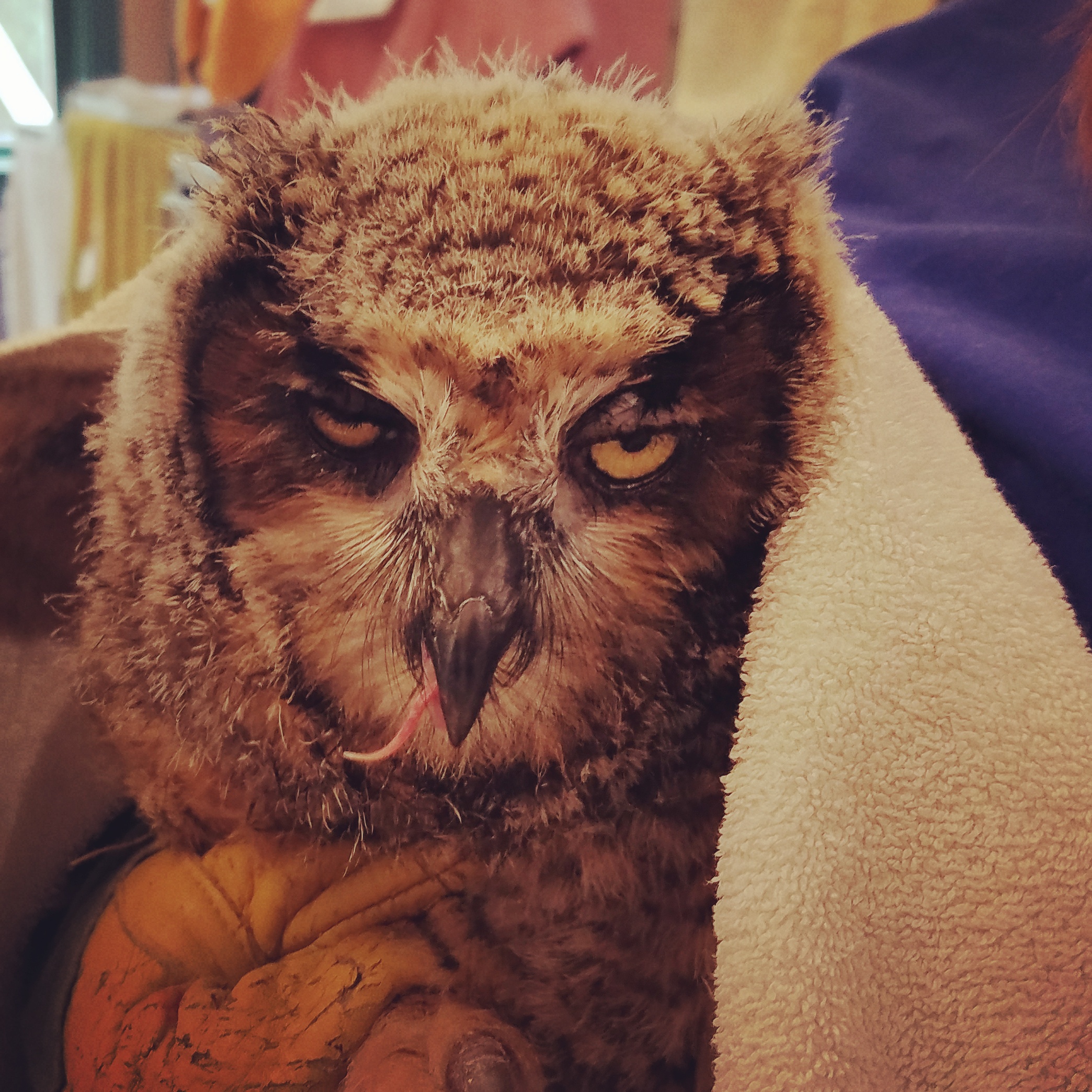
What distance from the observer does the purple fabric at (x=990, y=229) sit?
417 mm

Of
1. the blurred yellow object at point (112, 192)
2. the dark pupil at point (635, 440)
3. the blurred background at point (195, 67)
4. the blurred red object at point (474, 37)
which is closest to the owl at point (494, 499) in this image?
the dark pupil at point (635, 440)

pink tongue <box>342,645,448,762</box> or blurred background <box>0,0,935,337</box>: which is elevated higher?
blurred background <box>0,0,935,337</box>

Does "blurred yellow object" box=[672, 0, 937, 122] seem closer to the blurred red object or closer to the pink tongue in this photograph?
the blurred red object

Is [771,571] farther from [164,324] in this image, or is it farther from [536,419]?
[164,324]

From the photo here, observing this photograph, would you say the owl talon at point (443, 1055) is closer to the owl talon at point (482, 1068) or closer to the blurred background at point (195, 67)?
the owl talon at point (482, 1068)

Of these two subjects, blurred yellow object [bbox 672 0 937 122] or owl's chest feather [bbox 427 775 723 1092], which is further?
blurred yellow object [bbox 672 0 937 122]

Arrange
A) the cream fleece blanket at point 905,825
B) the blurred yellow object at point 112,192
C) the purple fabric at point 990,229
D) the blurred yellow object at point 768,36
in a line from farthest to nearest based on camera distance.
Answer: the blurred yellow object at point 112,192 < the blurred yellow object at point 768,36 < the purple fabric at point 990,229 < the cream fleece blanket at point 905,825

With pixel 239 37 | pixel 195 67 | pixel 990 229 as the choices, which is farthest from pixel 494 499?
pixel 195 67

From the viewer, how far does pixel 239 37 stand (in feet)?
2.37

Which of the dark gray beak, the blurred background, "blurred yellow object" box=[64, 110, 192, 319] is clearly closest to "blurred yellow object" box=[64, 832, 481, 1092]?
the dark gray beak

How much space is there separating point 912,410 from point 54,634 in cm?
53

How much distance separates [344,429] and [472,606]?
0.33 ft

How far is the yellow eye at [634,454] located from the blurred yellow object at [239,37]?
634mm

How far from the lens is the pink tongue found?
0.33m
